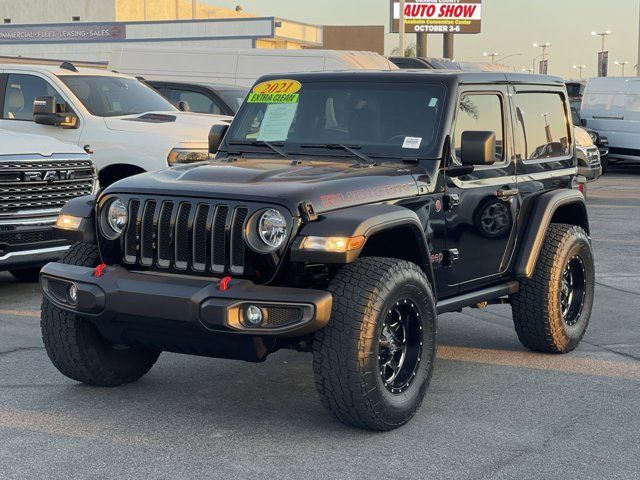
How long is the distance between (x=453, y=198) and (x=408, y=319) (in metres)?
0.90

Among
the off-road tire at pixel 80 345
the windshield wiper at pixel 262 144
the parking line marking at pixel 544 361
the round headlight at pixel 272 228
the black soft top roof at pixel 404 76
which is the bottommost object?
the parking line marking at pixel 544 361

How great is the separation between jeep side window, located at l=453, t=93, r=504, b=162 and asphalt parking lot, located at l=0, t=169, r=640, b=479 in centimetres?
138

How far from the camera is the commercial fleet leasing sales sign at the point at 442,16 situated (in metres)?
48.7

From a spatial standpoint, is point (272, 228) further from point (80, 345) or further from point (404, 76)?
point (404, 76)

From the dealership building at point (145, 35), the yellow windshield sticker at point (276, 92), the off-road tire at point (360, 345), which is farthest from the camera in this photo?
the dealership building at point (145, 35)

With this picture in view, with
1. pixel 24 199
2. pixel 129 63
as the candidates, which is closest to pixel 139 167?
pixel 24 199

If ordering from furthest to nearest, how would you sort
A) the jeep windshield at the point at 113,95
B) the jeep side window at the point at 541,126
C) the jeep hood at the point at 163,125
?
the jeep windshield at the point at 113,95, the jeep hood at the point at 163,125, the jeep side window at the point at 541,126

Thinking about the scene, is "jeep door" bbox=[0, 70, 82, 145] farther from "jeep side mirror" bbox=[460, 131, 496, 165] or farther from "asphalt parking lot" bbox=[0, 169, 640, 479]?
"jeep side mirror" bbox=[460, 131, 496, 165]

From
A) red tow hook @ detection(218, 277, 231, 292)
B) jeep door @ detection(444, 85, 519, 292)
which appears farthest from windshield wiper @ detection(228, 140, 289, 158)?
red tow hook @ detection(218, 277, 231, 292)

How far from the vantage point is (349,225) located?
5008mm

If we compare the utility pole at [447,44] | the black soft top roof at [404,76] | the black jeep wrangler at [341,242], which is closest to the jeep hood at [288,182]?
the black jeep wrangler at [341,242]

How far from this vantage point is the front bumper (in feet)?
16.1

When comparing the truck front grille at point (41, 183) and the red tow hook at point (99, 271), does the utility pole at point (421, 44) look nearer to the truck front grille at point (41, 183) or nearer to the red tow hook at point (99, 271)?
the truck front grille at point (41, 183)

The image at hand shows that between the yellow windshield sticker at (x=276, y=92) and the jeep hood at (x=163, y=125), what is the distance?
4.34 meters
